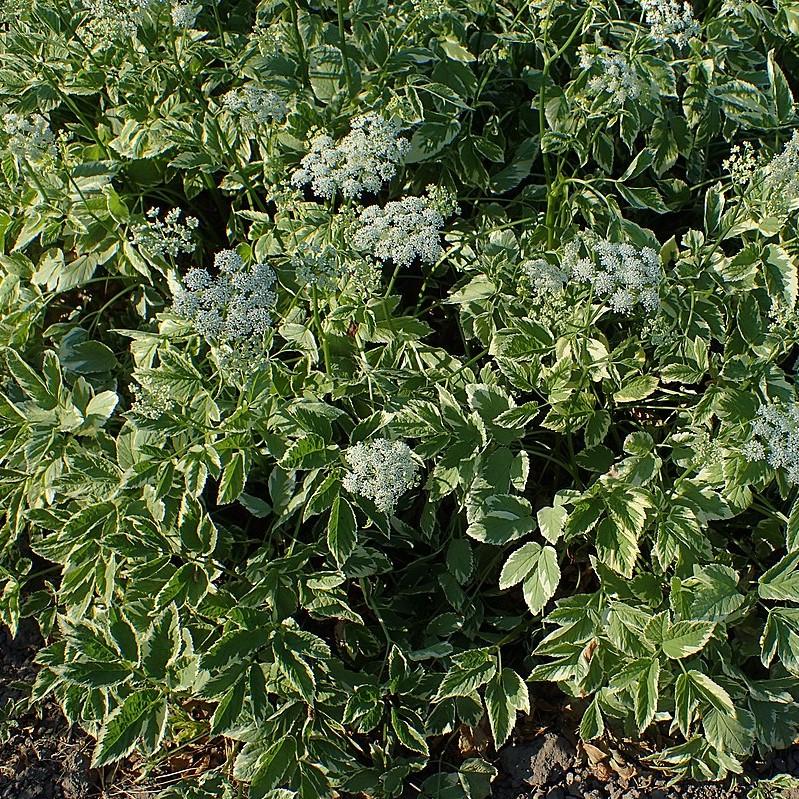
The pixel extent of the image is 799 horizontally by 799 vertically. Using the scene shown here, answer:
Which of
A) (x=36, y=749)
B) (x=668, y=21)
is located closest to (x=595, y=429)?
(x=668, y=21)

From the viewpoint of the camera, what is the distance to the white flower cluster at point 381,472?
2139mm

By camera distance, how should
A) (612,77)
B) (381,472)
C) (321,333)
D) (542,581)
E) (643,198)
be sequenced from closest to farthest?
(381,472) < (542,581) < (321,333) < (612,77) < (643,198)

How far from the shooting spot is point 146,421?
7.68 feet

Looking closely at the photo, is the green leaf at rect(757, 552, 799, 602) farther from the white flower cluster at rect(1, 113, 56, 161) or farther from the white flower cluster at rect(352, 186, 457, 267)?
the white flower cluster at rect(1, 113, 56, 161)

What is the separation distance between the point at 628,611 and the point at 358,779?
2.83 ft

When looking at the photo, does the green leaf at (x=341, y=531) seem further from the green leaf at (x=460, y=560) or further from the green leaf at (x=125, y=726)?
the green leaf at (x=125, y=726)

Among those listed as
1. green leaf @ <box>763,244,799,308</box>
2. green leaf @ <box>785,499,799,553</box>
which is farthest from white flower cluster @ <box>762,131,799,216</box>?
green leaf @ <box>785,499,799,553</box>

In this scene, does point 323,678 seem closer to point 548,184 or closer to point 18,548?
point 18,548

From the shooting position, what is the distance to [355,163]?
241cm

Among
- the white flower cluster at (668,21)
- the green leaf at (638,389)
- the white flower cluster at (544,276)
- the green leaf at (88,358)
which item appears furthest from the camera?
the green leaf at (88,358)

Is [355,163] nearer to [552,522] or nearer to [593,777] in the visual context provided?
[552,522]

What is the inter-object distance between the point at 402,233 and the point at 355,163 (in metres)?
0.25

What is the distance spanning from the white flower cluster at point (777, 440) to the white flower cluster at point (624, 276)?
1.32 ft

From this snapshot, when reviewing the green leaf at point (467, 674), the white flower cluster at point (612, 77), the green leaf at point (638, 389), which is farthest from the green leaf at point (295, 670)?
the white flower cluster at point (612, 77)
